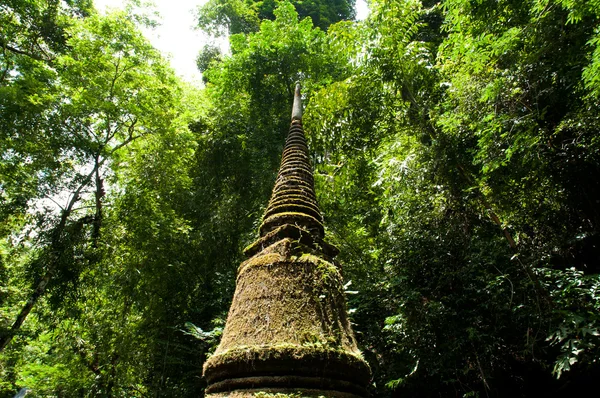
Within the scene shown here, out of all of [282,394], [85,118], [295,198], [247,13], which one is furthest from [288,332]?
[247,13]

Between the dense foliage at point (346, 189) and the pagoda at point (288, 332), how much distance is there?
2.40 metres

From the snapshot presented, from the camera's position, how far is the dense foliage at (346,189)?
4.20m

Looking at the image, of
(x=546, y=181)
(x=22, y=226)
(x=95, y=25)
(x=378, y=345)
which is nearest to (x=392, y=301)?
(x=378, y=345)

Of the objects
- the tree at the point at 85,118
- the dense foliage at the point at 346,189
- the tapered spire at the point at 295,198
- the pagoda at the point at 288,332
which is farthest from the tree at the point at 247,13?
the pagoda at the point at 288,332

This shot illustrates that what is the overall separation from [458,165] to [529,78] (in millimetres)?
1327

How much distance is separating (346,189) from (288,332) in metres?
6.67

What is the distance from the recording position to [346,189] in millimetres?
8672

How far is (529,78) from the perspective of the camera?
13.9 feet

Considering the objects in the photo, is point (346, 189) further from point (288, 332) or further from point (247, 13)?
point (247, 13)

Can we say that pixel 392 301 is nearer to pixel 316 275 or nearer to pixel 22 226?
pixel 316 275

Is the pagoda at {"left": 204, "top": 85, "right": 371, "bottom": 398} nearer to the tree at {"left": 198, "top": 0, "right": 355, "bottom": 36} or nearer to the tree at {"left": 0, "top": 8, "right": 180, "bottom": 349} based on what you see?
the tree at {"left": 0, "top": 8, "right": 180, "bottom": 349}

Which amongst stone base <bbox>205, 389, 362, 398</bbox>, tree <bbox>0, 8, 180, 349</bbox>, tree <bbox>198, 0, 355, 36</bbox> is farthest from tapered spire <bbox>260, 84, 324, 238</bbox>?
tree <bbox>198, 0, 355, 36</bbox>

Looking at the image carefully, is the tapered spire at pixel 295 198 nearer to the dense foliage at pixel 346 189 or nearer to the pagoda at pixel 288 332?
the pagoda at pixel 288 332

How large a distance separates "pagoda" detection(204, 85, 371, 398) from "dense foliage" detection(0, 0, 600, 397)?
240 centimetres
